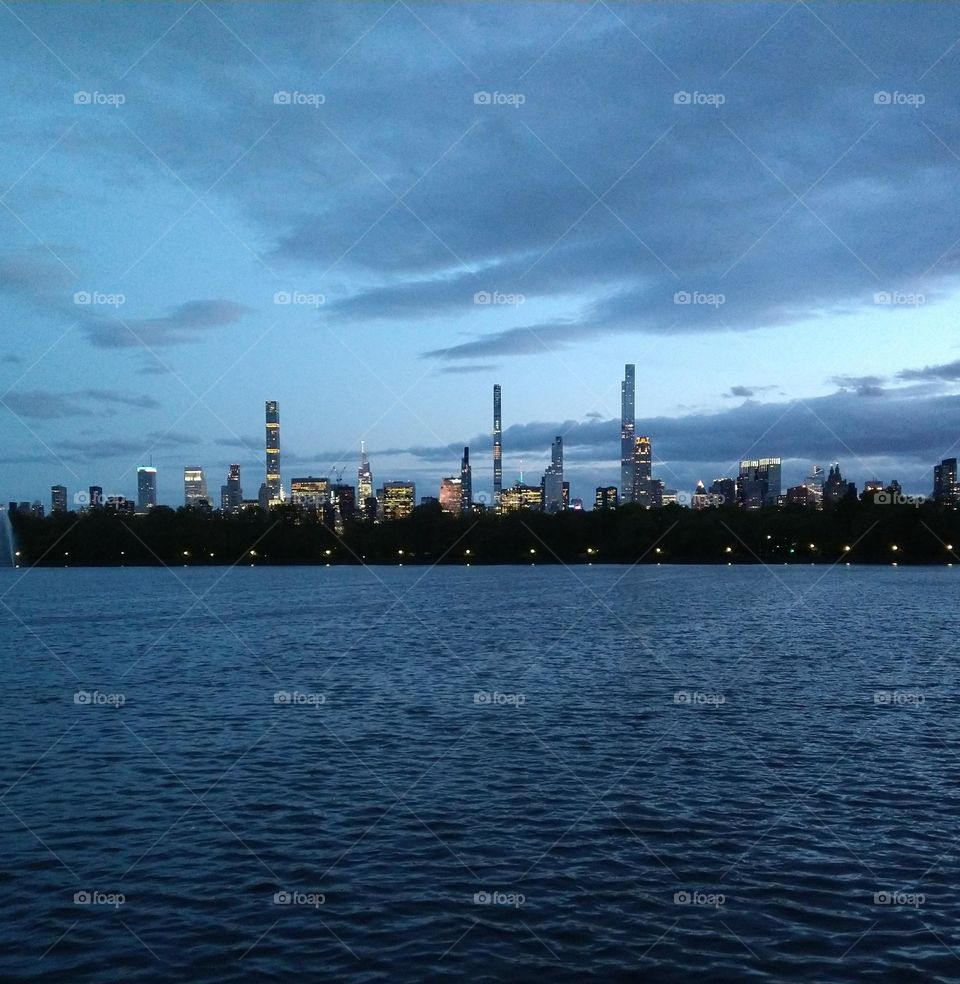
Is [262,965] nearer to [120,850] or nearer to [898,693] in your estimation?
[120,850]

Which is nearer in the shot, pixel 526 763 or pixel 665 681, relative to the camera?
pixel 526 763

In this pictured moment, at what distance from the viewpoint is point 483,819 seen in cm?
1942

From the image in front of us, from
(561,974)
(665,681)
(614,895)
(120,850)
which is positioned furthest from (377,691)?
(561,974)

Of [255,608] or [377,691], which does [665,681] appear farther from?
[255,608]

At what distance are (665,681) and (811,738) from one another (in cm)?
1134

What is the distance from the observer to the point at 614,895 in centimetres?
1552

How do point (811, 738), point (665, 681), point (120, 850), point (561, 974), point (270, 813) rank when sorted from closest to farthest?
point (561, 974) < point (120, 850) < point (270, 813) < point (811, 738) < point (665, 681)

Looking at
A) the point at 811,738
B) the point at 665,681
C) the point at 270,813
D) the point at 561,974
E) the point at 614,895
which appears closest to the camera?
the point at 561,974

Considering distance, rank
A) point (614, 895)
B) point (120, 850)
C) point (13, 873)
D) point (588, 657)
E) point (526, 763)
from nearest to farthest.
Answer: point (614, 895), point (13, 873), point (120, 850), point (526, 763), point (588, 657)

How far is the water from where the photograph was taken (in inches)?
536

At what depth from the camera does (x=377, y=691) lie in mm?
35719

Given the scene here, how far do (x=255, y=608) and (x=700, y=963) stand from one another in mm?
75664

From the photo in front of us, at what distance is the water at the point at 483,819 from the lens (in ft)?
44.7

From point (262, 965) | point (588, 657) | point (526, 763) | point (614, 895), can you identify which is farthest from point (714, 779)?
point (588, 657)
